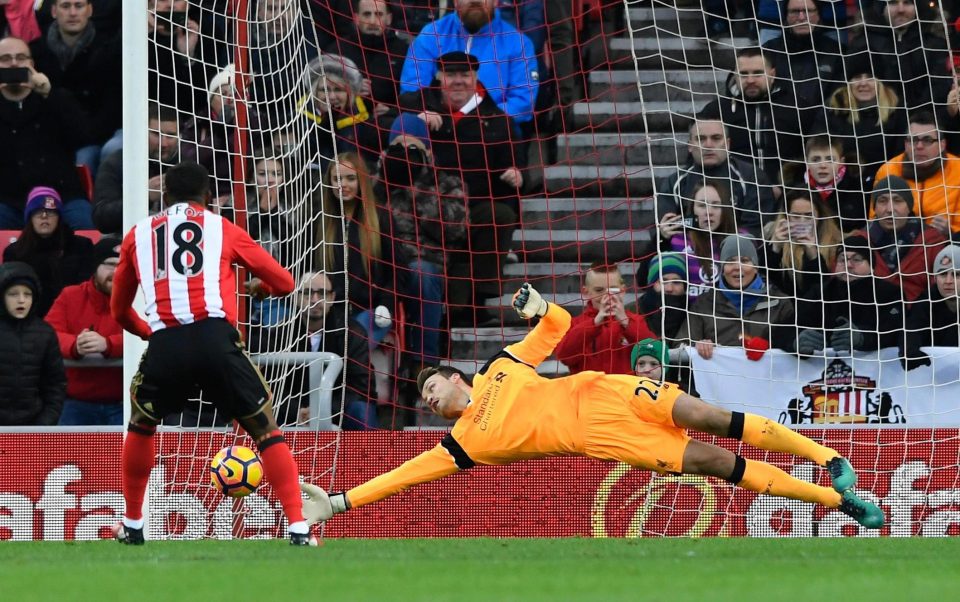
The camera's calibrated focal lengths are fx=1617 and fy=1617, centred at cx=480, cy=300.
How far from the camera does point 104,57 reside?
43.0ft

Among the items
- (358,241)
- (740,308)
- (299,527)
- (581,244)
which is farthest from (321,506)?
(581,244)

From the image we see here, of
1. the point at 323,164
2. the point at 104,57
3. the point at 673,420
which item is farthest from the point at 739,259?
the point at 104,57

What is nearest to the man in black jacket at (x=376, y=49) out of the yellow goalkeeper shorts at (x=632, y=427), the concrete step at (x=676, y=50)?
the concrete step at (x=676, y=50)

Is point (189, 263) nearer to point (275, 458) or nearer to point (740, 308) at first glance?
point (275, 458)

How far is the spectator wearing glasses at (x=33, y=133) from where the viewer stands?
1287cm

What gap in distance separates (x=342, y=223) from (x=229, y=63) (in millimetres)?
1350

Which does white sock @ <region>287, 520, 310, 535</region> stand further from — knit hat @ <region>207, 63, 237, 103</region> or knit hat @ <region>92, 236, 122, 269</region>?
knit hat @ <region>92, 236, 122, 269</region>

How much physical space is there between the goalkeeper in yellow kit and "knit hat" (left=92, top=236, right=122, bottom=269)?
3551 millimetres

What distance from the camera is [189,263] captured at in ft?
25.3

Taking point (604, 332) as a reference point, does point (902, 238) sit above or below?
above

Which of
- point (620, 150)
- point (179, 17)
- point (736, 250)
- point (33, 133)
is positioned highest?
point (179, 17)

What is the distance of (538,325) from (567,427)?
60 cm

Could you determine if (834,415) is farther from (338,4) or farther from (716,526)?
(338,4)

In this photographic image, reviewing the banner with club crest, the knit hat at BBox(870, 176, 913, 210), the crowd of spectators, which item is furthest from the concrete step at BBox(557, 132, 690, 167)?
the banner with club crest
